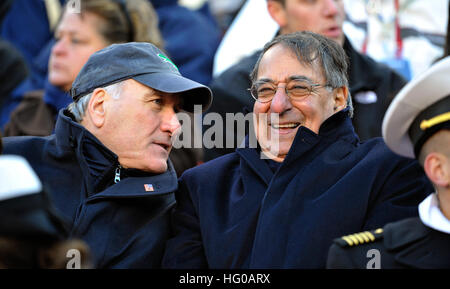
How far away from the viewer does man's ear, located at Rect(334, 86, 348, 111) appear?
399 centimetres

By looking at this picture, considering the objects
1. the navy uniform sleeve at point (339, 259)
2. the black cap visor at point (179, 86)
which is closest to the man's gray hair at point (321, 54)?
the black cap visor at point (179, 86)

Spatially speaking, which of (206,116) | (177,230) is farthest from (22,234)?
(206,116)

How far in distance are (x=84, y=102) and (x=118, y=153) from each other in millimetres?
369

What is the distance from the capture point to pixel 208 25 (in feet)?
25.2

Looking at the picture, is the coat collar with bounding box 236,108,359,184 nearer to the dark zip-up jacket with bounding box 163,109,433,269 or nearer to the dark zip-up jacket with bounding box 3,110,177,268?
the dark zip-up jacket with bounding box 163,109,433,269

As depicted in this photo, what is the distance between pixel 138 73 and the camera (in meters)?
4.11

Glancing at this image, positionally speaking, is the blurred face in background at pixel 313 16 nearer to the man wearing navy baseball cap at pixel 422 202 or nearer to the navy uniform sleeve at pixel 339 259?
the man wearing navy baseball cap at pixel 422 202

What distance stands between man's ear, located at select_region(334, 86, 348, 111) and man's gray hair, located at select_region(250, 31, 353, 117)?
26 millimetres

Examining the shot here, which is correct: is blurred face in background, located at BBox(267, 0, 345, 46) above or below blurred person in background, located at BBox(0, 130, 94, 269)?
below

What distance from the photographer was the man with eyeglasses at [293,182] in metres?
3.49

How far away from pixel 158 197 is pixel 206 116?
1.45 m

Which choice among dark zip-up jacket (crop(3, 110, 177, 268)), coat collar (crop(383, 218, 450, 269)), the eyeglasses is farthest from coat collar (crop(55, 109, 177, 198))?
coat collar (crop(383, 218, 450, 269))

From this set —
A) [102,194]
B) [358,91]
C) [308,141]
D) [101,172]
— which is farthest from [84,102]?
[358,91]

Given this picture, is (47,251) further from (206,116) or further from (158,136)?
(206,116)
